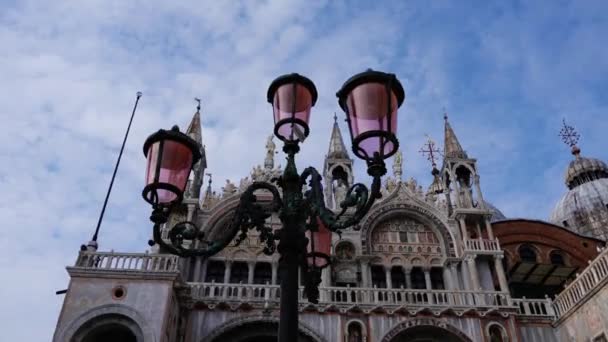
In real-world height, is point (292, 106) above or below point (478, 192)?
below

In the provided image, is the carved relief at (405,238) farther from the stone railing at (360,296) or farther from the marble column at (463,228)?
the stone railing at (360,296)

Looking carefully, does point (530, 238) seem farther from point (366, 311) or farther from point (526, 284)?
point (366, 311)

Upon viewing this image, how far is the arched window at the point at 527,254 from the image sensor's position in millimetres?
27750

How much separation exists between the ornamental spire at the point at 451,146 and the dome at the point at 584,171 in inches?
1203

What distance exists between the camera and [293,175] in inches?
236

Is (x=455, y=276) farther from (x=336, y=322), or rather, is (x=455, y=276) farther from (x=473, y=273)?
(x=336, y=322)

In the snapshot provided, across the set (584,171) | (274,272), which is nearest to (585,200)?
(584,171)

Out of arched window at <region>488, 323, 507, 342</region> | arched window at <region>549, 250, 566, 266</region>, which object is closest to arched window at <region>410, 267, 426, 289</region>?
arched window at <region>488, 323, 507, 342</region>

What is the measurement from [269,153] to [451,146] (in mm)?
8608

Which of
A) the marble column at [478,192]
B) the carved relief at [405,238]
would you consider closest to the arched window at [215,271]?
the carved relief at [405,238]

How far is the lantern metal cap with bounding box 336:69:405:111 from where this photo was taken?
5.75 metres

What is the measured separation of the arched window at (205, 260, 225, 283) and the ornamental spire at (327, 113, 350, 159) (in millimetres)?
7103

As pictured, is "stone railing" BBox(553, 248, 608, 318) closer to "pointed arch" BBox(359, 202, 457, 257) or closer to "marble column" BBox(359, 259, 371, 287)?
"pointed arch" BBox(359, 202, 457, 257)

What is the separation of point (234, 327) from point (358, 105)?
1429 centimetres
